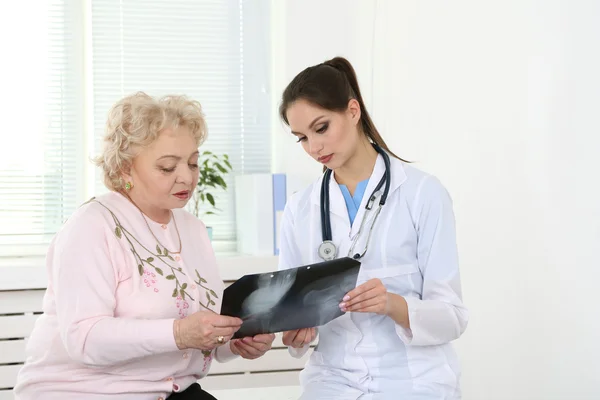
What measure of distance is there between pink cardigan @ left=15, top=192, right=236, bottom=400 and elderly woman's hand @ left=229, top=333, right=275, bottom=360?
4.4 inches

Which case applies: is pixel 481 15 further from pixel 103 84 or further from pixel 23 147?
pixel 23 147

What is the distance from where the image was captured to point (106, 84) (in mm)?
4137

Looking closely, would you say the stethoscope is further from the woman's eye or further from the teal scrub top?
the woman's eye

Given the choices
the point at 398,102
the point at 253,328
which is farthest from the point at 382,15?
the point at 253,328

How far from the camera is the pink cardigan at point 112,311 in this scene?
179 centimetres

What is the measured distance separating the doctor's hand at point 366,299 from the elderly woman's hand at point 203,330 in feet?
0.89

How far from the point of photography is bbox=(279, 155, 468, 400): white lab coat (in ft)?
6.37

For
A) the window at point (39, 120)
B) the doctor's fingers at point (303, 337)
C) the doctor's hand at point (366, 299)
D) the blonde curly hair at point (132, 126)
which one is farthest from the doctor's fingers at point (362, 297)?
the window at point (39, 120)

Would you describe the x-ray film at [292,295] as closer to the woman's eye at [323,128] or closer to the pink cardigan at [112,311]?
the pink cardigan at [112,311]

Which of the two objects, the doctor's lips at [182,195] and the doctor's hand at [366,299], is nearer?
the doctor's hand at [366,299]

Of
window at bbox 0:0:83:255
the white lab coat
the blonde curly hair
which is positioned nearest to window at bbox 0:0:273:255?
window at bbox 0:0:83:255

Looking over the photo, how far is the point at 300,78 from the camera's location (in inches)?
83.1

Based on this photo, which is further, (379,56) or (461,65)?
(379,56)

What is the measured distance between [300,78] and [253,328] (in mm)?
691
